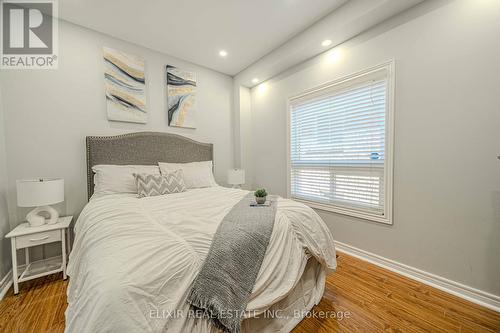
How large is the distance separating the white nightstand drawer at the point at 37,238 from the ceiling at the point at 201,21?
2289 mm

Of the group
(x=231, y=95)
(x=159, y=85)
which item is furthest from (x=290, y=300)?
(x=231, y=95)

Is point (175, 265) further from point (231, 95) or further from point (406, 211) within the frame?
point (231, 95)

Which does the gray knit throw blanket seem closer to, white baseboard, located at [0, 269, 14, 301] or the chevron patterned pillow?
the chevron patterned pillow

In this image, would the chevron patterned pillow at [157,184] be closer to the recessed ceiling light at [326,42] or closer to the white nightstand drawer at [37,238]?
the white nightstand drawer at [37,238]

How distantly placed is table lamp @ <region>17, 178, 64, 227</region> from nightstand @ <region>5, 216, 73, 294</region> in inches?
3.6

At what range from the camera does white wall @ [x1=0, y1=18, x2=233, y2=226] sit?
2.00m

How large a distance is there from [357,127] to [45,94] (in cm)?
349

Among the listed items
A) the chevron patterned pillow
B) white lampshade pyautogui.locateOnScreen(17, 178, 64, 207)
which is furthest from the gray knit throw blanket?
white lampshade pyautogui.locateOnScreen(17, 178, 64, 207)

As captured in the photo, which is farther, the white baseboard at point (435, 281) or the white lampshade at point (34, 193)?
the white lampshade at point (34, 193)

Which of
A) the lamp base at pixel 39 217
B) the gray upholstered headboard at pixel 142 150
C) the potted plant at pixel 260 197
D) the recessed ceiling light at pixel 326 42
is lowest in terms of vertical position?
the lamp base at pixel 39 217

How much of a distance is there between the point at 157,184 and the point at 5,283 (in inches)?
58.9

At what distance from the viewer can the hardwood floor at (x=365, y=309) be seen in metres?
1.34

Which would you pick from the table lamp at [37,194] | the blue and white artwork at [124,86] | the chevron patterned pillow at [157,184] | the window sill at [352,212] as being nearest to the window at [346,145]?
the window sill at [352,212]

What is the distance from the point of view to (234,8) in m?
2.09
